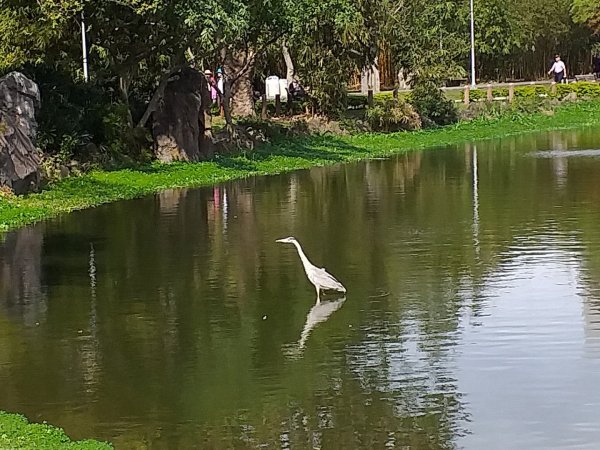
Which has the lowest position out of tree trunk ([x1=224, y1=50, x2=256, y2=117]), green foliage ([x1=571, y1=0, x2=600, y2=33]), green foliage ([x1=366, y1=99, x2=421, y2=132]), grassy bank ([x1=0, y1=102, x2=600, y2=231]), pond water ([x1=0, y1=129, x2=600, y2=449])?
pond water ([x1=0, y1=129, x2=600, y2=449])

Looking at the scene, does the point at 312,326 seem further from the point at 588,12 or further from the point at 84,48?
the point at 588,12

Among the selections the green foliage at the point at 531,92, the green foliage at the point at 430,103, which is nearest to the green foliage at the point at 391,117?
the green foliage at the point at 430,103

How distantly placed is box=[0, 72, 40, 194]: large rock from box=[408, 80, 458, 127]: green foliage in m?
20.7

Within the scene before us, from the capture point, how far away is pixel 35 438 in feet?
28.8

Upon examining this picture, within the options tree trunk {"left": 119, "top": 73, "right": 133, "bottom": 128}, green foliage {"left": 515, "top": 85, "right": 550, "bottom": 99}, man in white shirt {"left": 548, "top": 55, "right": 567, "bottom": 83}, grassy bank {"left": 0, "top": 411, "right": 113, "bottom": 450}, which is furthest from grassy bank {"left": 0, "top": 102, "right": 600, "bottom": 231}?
grassy bank {"left": 0, "top": 411, "right": 113, "bottom": 450}

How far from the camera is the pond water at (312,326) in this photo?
9344 millimetres

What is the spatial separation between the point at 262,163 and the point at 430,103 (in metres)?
14.6

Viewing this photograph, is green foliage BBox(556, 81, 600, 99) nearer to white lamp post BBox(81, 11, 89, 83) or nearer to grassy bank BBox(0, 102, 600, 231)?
grassy bank BBox(0, 102, 600, 231)

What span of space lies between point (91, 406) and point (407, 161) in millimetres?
24469

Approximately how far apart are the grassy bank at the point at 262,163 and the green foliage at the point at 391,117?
1.15 metres

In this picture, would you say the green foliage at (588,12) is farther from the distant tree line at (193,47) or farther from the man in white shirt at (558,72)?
the distant tree line at (193,47)

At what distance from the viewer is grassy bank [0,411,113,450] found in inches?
337

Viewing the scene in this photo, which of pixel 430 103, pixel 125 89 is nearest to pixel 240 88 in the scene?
pixel 430 103

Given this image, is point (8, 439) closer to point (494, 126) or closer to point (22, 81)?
point (22, 81)
